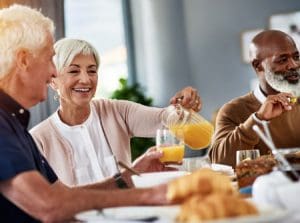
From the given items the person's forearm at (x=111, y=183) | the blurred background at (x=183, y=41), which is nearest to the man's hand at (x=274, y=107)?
the person's forearm at (x=111, y=183)

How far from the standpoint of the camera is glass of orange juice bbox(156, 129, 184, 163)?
2.34m

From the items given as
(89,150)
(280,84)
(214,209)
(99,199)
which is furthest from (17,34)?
(280,84)

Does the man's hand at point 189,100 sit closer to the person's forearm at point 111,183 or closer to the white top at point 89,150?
the white top at point 89,150

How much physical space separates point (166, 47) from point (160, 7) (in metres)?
0.43

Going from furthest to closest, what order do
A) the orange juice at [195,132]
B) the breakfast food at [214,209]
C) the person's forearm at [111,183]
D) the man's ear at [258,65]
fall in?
1. the man's ear at [258,65]
2. the orange juice at [195,132]
3. the person's forearm at [111,183]
4. the breakfast food at [214,209]

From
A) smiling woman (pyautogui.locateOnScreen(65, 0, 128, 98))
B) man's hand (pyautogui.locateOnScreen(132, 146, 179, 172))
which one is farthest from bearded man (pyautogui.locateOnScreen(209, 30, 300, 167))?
smiling woman (pyautogui.locateOnScreen(65, 0, 128, 98))

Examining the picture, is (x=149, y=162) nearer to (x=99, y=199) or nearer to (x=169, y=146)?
(x=169, y=146)

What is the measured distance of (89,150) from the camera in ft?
9.53

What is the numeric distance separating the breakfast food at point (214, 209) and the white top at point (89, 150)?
1601mm

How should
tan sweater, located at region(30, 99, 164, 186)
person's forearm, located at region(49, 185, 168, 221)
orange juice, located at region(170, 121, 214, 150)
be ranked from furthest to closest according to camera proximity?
tan sweater, located at region(30, 99, 164, 186)
orange juice, located at region(170, 121, 214, 150)
person's forearm, located at region(49, 185, 168, 221)

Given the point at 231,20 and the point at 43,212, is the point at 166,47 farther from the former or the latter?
the point at 43,212

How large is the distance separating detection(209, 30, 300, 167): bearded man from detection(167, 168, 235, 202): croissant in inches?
59.5

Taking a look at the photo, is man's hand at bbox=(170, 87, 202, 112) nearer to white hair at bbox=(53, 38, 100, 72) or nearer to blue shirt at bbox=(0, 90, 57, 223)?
white hair at bbox=(53, 38, 100, 72)

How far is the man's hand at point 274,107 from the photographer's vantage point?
274 centimetres
